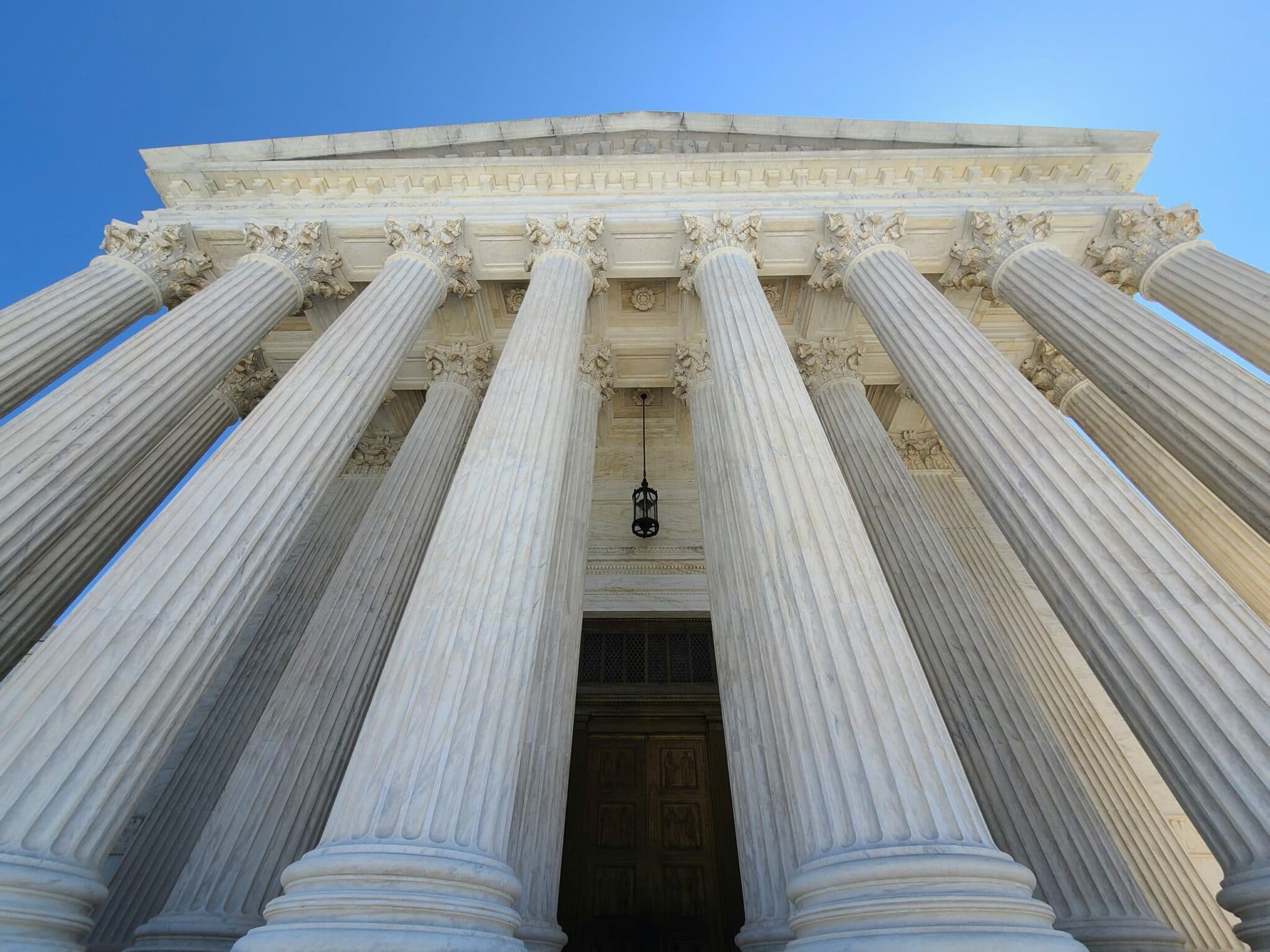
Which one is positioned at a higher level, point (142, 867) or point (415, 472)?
point (415, 472)

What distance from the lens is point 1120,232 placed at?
13.1 metres

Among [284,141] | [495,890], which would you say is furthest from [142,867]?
[284,141]

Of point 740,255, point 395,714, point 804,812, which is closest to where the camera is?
point 804,812

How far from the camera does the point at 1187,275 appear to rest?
11.3 meters

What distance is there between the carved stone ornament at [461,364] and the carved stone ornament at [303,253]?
2.42m

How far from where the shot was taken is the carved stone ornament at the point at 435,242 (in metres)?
13.0

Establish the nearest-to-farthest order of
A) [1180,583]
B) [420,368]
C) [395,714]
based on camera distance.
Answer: [395,714]
[1180,583]
[420,368]

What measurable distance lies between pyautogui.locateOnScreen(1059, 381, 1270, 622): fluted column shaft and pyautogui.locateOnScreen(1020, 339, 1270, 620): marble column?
11 mm

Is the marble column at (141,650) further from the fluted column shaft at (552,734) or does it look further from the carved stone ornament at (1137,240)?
the carved stone ornament at (1137,240)

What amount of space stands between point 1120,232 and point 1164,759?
12.0 meters

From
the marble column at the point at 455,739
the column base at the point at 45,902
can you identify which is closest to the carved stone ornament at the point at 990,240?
the marble column at the point at 455,739

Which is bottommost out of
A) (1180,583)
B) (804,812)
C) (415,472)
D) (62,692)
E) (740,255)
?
(804,812)

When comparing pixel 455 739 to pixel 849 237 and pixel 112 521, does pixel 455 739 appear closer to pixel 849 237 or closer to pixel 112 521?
pixel 112 521

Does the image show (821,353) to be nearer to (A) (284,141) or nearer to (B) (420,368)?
(B) (420,368)
